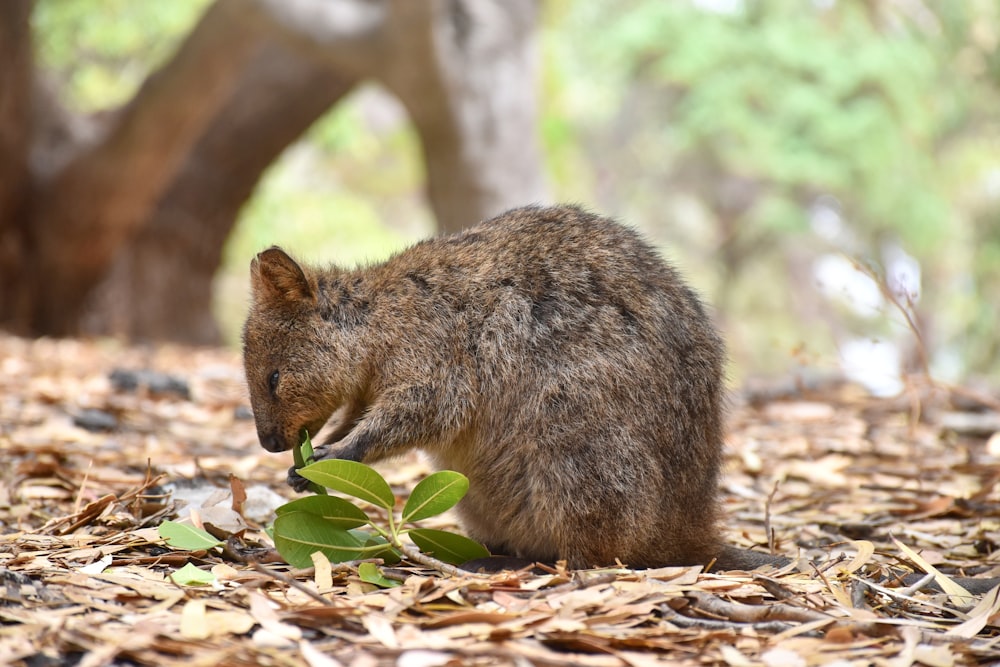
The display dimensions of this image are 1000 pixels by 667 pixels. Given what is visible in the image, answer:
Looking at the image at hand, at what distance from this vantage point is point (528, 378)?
3.39 m

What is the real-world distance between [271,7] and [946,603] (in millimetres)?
7696

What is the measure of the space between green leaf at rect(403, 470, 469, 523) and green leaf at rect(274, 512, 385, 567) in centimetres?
16

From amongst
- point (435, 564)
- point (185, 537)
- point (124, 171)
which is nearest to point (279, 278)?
point (185, 537)

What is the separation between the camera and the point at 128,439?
17.2 feet

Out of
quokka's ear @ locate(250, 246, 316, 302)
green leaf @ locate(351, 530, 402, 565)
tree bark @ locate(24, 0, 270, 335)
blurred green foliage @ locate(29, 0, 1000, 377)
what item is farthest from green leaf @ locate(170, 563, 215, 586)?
blurred green foliage @ locate(29, 0, 1000, 377)

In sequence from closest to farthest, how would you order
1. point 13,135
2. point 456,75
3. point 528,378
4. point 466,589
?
point 466,589 < point 528,378 < point 456,75 < point 13,135

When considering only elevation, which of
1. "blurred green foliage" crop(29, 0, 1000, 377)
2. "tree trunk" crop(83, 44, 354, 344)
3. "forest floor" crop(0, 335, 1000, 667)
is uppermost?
"blurred green foliage" crop(29, 0, 1000, 377)

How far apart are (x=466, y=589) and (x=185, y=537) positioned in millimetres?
896

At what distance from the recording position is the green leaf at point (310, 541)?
3137 millimetres

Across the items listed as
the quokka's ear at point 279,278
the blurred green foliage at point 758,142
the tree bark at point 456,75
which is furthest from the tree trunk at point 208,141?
the quokka's ear at point 279,278

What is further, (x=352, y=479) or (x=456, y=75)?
(x=456, y=75)

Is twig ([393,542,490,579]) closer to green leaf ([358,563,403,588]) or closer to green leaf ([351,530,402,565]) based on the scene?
green leaf ([351,530,402,565])

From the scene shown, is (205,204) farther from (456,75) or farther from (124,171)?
(456,75)

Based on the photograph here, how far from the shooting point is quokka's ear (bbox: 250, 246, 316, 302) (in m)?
3.82
